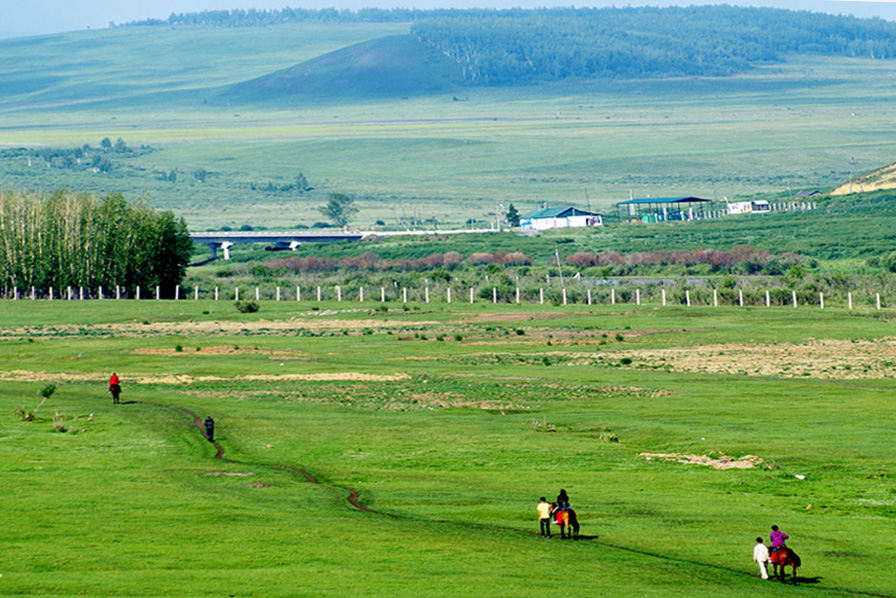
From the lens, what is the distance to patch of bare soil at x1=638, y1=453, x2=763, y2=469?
123 ft

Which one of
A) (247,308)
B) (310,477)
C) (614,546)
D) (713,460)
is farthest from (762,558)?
(247,308)

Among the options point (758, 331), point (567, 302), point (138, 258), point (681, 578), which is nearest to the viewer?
point (681, 578)

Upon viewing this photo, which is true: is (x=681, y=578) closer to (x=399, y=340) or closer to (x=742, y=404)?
(x=742, y=404)

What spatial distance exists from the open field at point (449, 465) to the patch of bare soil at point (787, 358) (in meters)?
0.32

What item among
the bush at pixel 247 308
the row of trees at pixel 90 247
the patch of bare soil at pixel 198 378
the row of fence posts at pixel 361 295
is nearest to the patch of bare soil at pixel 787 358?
the patch of bare soil at pixel 198 378

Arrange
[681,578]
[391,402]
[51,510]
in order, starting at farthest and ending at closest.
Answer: [391,402]
[51,510]
[681,578]

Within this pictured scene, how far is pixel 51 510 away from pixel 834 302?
267 ft

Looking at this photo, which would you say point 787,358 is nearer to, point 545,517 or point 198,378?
point 198,378

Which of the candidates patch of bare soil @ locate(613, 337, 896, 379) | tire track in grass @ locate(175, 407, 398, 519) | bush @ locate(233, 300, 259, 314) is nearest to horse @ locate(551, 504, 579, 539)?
tire track in grass @ locate(175, 407, 398, 519)

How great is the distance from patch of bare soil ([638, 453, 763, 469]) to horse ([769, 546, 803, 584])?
1183 centimetres

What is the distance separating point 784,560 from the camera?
81.9 ft

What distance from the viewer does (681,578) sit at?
991 inches

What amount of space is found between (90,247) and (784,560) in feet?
371

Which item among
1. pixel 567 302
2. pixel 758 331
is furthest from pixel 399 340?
pixel 567 302
